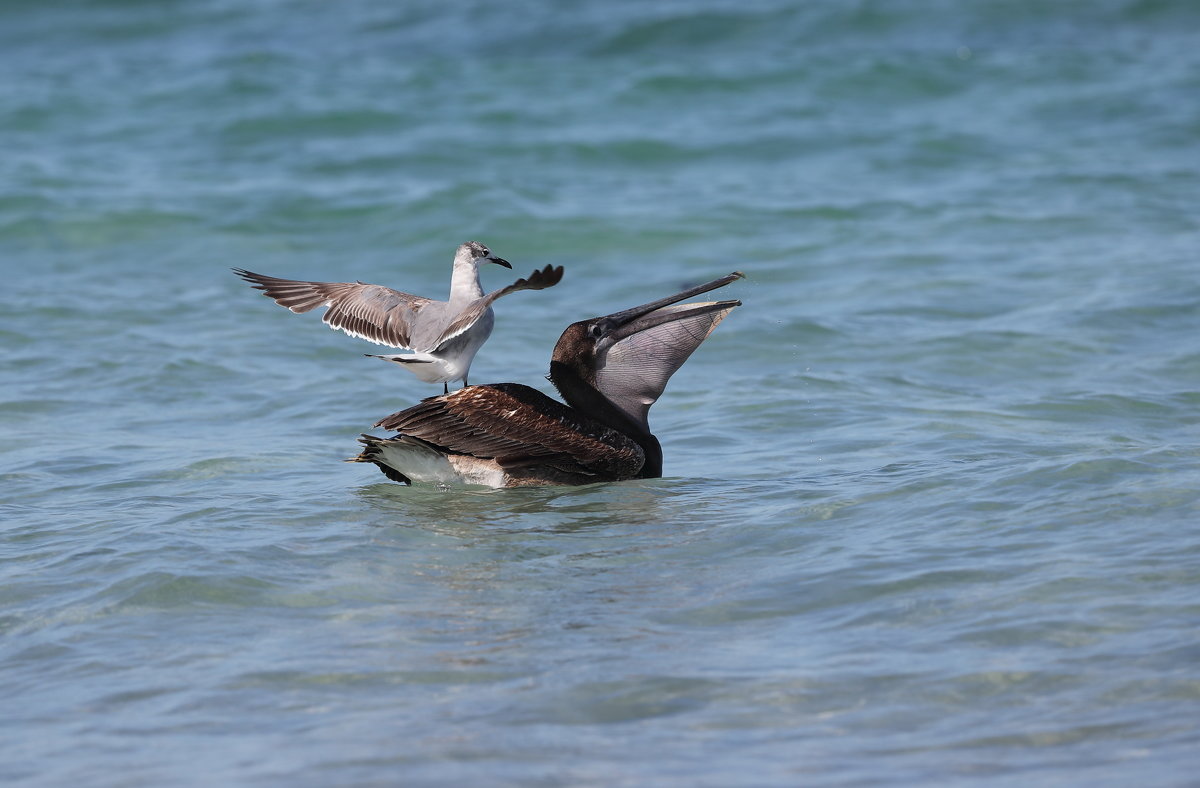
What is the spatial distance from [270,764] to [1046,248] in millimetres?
8251

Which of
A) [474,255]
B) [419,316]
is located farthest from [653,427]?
[419,316]

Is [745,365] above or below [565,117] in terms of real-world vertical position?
below

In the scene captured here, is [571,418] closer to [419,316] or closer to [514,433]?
[514,433]

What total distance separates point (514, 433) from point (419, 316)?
24.2 inches

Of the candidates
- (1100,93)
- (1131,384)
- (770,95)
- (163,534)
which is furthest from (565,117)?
(163,534)

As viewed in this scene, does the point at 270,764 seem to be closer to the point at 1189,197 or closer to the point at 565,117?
the point at 1189,197

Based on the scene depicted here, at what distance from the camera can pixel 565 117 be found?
615 inches

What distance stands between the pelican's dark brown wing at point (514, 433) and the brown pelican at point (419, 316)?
153mm

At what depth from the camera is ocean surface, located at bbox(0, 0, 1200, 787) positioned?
3578mm

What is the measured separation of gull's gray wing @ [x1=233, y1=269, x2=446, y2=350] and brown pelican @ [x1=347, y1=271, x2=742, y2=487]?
12.2 inches

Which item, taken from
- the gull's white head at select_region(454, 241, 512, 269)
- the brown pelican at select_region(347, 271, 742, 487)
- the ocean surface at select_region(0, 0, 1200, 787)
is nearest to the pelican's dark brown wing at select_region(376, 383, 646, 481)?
the brown pelican at select_region(347, 271, 742, 487)

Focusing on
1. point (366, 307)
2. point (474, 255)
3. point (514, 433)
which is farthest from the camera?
point (474, 255)

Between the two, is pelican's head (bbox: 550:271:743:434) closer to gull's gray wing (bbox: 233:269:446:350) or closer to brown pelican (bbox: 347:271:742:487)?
brown pelican (bbox: 347:271:742:487)

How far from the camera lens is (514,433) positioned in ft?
19.1
